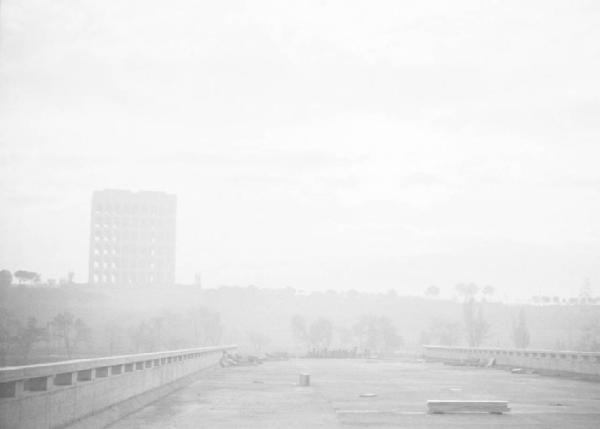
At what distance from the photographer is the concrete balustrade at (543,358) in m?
39.9

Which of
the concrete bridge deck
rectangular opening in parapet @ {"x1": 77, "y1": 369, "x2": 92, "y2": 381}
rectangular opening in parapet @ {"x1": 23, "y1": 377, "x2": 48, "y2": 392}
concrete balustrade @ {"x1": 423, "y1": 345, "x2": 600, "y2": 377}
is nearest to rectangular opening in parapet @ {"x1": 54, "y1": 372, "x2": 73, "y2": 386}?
rectangular opening in parapet @ {"x1": 77, "y1": 369, "x2": 92, "y2": 381}

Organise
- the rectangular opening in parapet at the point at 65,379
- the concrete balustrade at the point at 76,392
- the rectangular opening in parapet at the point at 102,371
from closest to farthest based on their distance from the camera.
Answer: the concrete balustrade at the point at 76,392 < the rectangular opening in parapet at the point at 65,379 < the rectangular opening in parapet at the point at 102,371

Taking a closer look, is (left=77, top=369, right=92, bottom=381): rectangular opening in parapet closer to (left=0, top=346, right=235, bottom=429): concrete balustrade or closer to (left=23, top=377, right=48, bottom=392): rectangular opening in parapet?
(left=0, top=346, right=235, bottom=429): concrete balustrade

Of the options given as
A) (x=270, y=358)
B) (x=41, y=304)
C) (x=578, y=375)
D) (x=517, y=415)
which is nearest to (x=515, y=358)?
(x=578, y=375)

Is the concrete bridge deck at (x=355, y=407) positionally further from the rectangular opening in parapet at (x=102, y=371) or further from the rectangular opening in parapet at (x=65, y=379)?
the rectangular opening in parapet at (x=65, y=379)

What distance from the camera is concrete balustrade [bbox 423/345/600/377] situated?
131ft

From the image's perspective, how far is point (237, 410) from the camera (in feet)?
67.0

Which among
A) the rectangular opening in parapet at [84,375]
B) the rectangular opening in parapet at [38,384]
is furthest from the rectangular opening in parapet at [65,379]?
the rectangular opening in parapet at [38,384]

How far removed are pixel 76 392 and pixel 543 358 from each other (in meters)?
39.6

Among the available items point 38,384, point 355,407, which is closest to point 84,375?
point 38,384

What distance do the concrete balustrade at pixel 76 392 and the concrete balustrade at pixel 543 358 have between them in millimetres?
24415

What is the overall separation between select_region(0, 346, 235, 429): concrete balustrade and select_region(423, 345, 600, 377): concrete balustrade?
80.1ft

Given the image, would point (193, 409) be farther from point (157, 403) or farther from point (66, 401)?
point (66, 401)

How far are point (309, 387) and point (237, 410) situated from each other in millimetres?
10673
